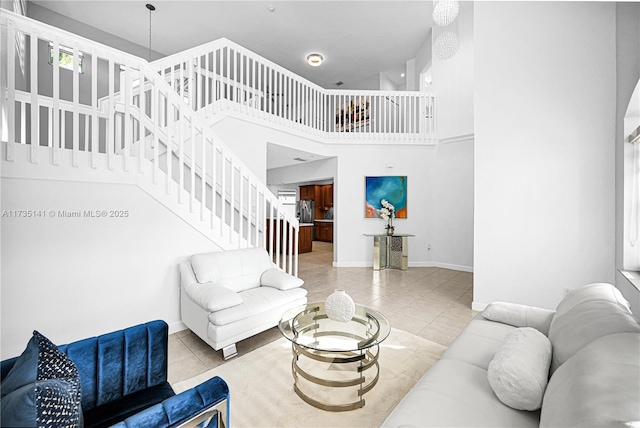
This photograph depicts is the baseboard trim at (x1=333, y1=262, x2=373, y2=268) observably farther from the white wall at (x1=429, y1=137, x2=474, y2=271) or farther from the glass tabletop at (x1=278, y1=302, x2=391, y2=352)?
the glass tabletop at (x1=278, y1=302, x2=391, y2=352)

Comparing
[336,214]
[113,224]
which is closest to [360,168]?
[336,214]

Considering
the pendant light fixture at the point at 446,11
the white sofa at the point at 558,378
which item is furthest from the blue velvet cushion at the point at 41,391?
the pendant light fixture at the point at 446,11

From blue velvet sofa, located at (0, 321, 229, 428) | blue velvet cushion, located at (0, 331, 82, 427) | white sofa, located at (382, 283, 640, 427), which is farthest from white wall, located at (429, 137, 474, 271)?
blue velvet cushion, located at (0, 331, 82, 427)

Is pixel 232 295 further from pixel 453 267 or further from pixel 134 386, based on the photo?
pixel 453 267

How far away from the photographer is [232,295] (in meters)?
2.32

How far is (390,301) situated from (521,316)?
1874mm

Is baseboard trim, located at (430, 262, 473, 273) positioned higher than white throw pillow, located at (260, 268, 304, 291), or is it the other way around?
white throw pillow, located at (260, 268, 304, 291)

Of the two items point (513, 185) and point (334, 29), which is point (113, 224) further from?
point (334, 29)

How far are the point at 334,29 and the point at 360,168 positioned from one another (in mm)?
2967

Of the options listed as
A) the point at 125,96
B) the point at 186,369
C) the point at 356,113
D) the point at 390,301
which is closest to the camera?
the point at 186,369

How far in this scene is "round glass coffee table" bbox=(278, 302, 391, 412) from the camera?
5.53 ft

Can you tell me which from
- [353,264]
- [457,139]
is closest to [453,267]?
[353,264]

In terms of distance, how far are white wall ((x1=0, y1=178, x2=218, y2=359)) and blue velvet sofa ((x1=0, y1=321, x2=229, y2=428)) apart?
4.71ft

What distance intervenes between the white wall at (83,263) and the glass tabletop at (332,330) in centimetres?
148
